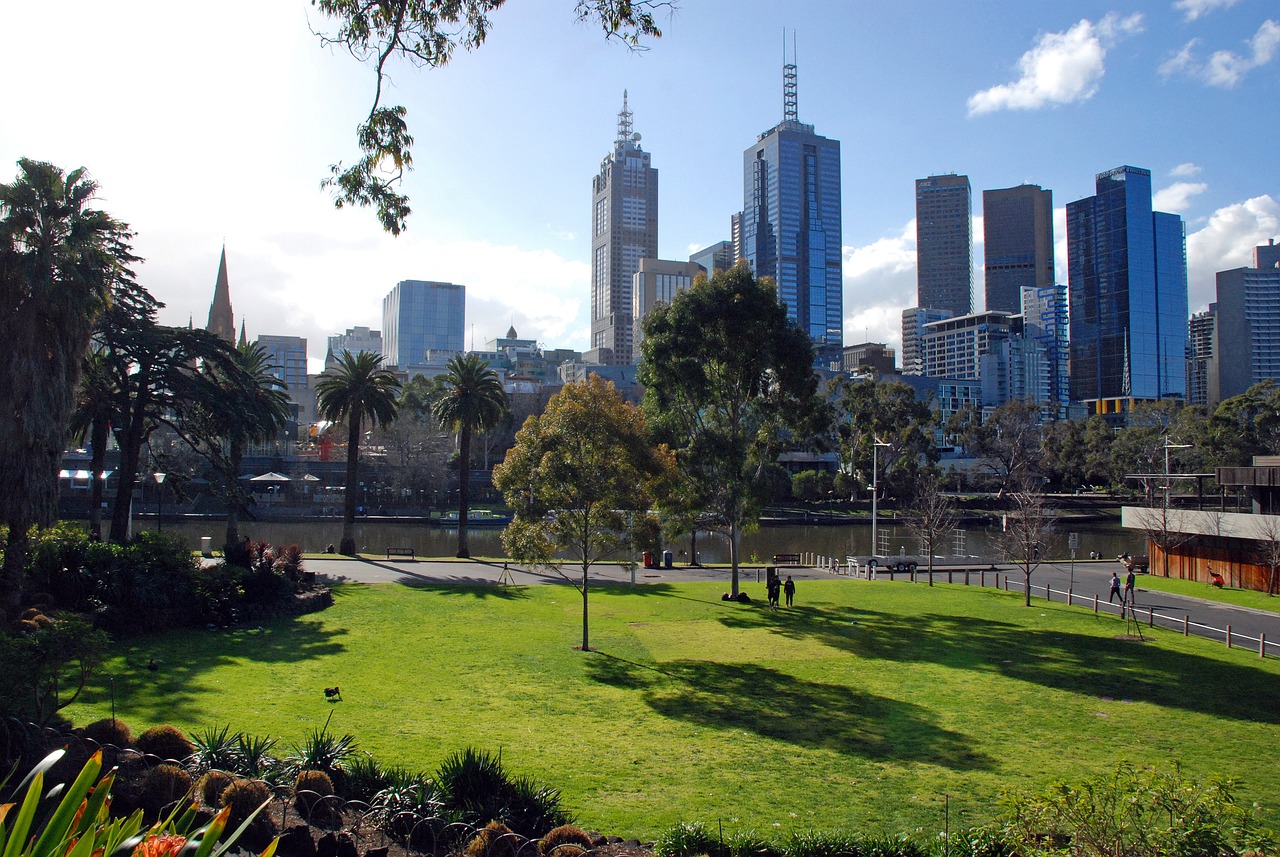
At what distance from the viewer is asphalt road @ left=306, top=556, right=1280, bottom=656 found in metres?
27.1

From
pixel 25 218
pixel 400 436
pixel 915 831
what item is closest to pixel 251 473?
pixel 400 436

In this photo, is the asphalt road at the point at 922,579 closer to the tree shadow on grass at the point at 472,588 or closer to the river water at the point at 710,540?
the tree shadow on grass at the point at 472,588

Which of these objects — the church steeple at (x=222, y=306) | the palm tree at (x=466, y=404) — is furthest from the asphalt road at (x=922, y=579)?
the church steeple at (x=222, y=306)

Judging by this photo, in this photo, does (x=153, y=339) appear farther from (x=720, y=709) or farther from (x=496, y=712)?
(x=720, y=709)

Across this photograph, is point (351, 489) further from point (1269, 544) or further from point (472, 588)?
point (1269, 544)

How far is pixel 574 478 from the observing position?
68.9ft

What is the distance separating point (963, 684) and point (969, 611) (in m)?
11.9

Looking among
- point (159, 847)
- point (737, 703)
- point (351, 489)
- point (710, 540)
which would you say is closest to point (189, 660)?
point (737, 703)

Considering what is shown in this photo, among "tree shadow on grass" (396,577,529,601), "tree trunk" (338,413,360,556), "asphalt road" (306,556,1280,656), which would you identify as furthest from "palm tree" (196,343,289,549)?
"tree trunk" (338,413,360,556)

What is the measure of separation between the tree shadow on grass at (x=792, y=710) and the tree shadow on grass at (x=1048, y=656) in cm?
444

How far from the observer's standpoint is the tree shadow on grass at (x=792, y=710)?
538 inches

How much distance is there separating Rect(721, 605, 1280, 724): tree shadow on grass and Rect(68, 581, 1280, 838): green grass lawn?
11 centimetres

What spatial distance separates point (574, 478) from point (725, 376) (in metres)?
12.2

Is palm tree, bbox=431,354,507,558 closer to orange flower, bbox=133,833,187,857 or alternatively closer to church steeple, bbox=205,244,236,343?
orange flower, bbox=133,833,187,857
